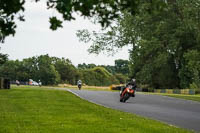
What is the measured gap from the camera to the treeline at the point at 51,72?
400 feet

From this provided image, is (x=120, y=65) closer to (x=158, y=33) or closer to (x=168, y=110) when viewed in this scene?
(x=158, y=33)

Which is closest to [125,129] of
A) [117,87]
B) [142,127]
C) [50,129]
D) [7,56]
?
[142,127]

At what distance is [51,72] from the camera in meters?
118

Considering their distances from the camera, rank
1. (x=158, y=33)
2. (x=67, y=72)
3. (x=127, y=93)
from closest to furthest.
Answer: (x=127, y=93) → (x=158, y=33) → (x=67, y=72)

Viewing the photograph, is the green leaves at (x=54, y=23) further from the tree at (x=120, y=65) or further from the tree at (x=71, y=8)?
the tree at (x=120, y=65)

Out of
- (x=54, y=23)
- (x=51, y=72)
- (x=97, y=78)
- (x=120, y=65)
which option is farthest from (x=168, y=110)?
(x=120, y=65)

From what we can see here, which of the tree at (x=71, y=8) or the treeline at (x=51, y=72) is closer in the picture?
the tree at (x=71, y=8)

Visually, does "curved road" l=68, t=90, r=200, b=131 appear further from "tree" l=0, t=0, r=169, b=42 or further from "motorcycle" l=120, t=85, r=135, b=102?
"tree" l=0, t=0, r=169, b=42

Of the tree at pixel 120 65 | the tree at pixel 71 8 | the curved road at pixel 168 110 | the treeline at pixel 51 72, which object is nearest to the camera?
the tree at pixel 71 8

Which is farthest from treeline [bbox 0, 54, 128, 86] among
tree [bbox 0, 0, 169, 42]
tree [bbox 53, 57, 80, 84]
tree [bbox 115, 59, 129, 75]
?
tree [bbox 0, 0, 169, 42]

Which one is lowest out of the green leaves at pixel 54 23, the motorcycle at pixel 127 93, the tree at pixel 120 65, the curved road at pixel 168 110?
the curved road at pixel 168 110

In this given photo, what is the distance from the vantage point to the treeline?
122 m

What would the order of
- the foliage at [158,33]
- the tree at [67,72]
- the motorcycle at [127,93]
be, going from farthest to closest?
the tree at [67,72]
the foliage at [158,33]
the motorcycle at [127,93]

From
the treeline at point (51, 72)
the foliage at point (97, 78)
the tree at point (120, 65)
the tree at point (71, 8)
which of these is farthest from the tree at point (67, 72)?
the tree at point (71, 8)
